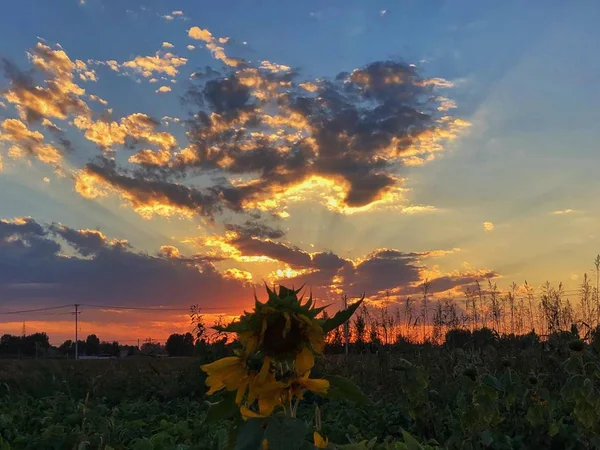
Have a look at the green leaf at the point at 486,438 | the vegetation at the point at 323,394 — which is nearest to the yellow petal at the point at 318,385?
the vegetation at the point at 323,394

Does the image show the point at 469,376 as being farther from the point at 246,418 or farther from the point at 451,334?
the point at 451,334

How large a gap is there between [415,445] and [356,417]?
12.9 ft

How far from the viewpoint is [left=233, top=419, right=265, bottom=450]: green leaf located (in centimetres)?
103

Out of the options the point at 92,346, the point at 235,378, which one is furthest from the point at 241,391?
the point at 92,346

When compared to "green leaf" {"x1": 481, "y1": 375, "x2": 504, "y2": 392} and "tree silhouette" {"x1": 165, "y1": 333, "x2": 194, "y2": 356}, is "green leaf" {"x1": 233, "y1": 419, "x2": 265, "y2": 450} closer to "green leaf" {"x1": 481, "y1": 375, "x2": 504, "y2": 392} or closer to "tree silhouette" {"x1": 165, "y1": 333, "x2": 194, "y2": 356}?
"green leaf" {"x1": 481, "y1": 375, "x2": 504, "y2": 392}

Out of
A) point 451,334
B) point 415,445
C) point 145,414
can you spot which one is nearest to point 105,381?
point 145,414

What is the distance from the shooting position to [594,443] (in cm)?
338

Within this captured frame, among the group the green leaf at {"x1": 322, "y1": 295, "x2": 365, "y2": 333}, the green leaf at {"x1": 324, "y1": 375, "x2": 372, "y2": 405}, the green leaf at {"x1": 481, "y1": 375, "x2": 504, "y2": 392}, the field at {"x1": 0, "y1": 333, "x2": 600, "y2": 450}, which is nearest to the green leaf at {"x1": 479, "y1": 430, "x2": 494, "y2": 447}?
the field at {"x1": 0, "y1": 333, "x2": 600, "y2": 450}

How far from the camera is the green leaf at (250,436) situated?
1031 millimetres

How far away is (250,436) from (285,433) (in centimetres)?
7

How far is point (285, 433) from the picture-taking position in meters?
1.00

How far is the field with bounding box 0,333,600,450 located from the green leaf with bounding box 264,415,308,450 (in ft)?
0.40

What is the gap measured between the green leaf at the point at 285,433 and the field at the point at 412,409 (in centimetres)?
12

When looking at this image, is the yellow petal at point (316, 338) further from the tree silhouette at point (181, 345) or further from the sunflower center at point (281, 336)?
the tree silhouette at point (181, 345)
